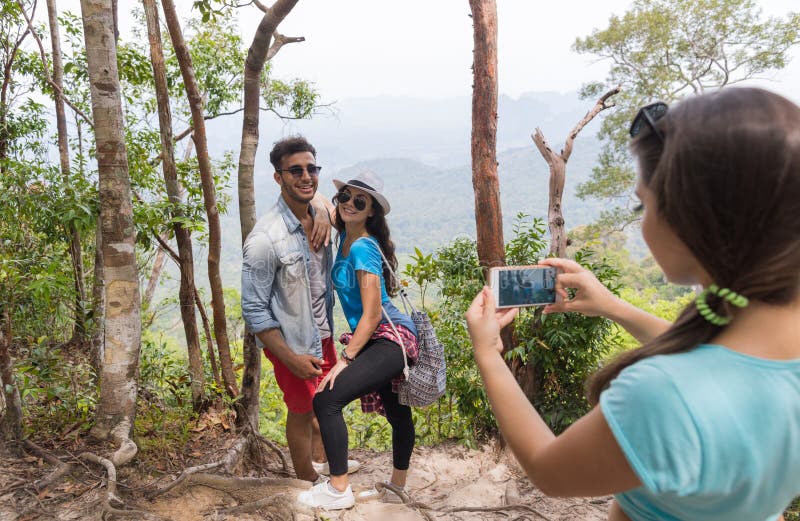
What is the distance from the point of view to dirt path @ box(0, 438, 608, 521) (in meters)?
2.40

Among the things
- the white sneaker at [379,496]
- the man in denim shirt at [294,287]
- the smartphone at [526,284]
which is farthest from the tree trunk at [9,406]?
the smartphone at [526,284]

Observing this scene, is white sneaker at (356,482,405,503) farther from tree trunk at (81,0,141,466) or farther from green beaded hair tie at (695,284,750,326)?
green beaded hair tie at (695,284,750,326)

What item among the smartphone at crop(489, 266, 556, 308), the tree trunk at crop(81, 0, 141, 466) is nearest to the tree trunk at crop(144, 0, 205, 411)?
the tree trunk at crop(81, 0, 141, 466)

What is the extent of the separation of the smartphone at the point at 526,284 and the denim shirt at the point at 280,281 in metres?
1.49

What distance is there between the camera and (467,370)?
14.2 feet

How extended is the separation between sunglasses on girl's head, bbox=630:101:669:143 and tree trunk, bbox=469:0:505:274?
10.7 ft

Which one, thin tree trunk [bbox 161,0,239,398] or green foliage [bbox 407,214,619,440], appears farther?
green foliage [bbox 407,214,619,440]

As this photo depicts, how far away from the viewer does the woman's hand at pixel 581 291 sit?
1350mm

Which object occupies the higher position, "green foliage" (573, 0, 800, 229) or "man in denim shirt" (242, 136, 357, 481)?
"green foliage" (573, 0, 800, 229)

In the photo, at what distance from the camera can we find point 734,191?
71 cm

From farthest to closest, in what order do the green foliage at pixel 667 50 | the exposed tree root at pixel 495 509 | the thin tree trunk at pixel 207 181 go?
the green foliage at pixel 667 50
the thin tree trunk at pixel 207 181
the exposed tree root at pixel 495 509

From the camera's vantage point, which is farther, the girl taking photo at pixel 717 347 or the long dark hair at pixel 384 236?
the long dark hair at pixel 384 236

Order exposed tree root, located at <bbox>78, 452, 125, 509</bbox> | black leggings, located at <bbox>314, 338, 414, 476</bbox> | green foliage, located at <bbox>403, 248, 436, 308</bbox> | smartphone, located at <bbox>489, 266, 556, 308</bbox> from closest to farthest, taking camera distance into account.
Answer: smartphone, located at <bbox>489, 266, 556, 308</bbox> < exposed tree root, located at <bbox>78, 452, 125, 509</bbox> < black leggings, located at <bbox>314, 338, 414, 476</bbox> < green foliage, located at <bbox>403, 248, 436, 308</bbox>

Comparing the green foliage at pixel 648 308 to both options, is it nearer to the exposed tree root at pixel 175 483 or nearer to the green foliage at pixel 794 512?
the green foliage at pixel 794 512
